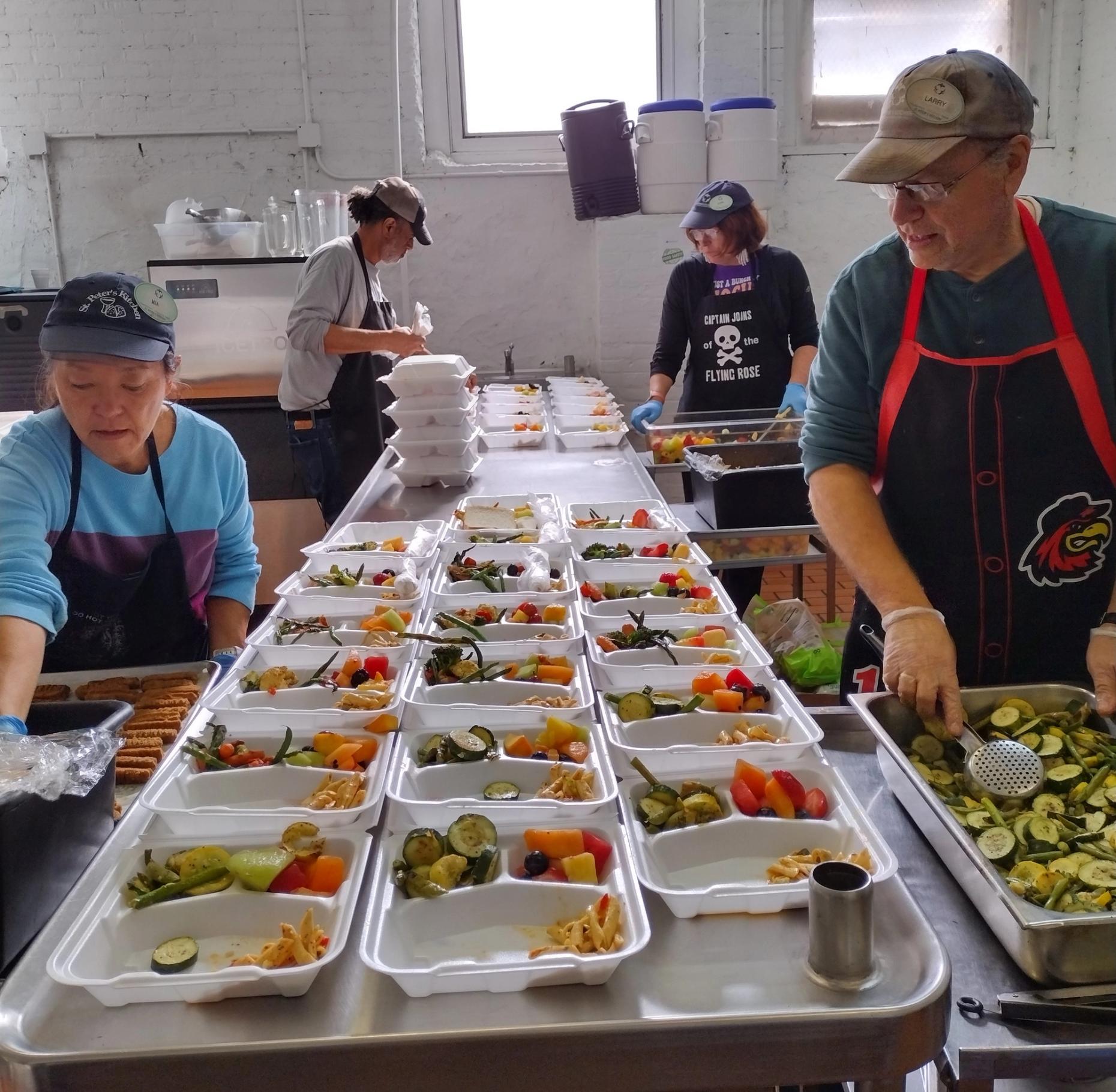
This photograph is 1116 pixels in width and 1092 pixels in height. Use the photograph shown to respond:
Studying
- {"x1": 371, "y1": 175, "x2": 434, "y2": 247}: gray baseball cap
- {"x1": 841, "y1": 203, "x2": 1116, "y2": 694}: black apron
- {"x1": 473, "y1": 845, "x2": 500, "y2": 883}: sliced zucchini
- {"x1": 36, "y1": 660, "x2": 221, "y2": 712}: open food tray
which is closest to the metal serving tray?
{"x1": 841, "y1": 203, "x2": 1116, "y2": 694}: black apron

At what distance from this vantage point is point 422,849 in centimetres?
129

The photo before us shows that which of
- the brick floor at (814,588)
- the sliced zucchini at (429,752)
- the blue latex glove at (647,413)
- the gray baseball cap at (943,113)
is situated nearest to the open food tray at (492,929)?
the sliced zucchini at (429,752)

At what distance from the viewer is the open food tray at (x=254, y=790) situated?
1373mm

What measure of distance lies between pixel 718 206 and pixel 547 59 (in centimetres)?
295

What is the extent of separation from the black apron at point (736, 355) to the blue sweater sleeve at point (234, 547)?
8.00 ft

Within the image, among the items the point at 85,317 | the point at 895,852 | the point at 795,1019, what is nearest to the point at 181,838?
the point at 795,1019

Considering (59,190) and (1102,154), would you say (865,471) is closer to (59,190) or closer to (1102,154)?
(1102,154)

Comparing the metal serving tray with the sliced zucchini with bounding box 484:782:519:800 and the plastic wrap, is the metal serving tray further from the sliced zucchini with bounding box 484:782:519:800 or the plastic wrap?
the plastic wrap

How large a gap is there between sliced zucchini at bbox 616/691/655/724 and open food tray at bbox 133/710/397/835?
389mm

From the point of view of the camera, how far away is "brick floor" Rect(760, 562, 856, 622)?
571cm

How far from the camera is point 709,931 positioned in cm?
121

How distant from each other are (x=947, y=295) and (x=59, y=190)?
6.00 metres

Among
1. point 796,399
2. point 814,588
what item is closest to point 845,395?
point 796,399

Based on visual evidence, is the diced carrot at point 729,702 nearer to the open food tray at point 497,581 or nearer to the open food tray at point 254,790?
the open food tray at point 254,790
